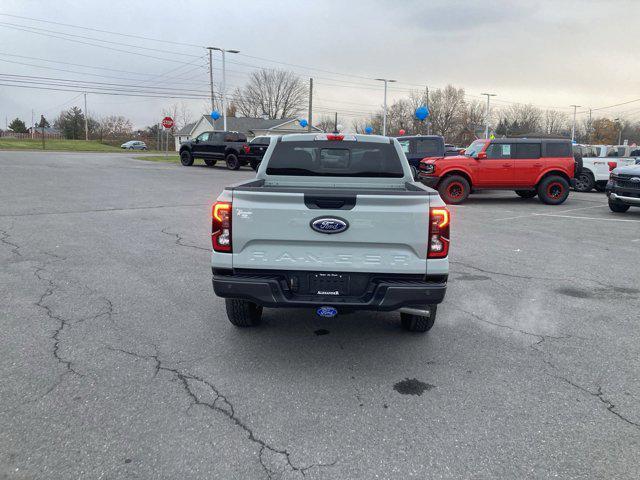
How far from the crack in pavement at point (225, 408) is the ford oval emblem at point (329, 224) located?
1.39 metres

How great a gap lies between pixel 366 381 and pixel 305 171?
228cm

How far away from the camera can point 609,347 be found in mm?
4418

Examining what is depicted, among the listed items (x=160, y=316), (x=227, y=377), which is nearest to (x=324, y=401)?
(x=227, y=377)

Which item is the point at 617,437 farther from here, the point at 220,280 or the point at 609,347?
the point at 220,280

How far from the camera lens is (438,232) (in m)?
3.66

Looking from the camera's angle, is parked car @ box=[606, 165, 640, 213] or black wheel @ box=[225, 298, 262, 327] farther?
parked car @ box=[606, 165, 640, 213]

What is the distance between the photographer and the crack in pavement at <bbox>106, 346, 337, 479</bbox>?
2.71 meters

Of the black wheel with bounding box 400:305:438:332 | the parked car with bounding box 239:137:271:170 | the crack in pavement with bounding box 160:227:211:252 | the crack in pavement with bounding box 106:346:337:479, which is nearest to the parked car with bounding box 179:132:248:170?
the parked car with bounding box 239:137:271:170

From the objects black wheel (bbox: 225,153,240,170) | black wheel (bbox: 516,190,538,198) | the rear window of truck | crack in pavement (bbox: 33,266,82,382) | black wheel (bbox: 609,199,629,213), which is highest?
black wheel (bbox: 225,153,240,170)

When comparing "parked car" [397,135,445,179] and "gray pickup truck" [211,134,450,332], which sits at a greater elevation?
"parked car" [397,135,445,179]

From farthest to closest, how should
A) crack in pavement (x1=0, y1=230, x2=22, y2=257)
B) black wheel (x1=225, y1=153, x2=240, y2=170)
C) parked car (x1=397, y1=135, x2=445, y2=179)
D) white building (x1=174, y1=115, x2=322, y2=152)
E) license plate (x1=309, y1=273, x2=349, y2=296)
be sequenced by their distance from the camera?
white building (x1=174, y1=115, x2=322, y2=152) < black wheel (x1=225, y1=153, x2=240, y2=170) < parked car (x1=397, y1=135, x2=445, y2=179) < crack in pavement (x1=0, y1=230, x2=22, y2=257) < license plate (x1=309, y1=273, x2=349, y2=296)

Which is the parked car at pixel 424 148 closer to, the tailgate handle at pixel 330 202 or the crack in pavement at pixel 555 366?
the crack in pavement at pixel 555 366

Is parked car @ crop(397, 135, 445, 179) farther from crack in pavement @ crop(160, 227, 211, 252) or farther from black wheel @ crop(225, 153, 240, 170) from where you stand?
black wheel @ crop(225, 153, 240, 170)

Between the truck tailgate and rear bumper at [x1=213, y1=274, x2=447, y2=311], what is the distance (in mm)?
113
